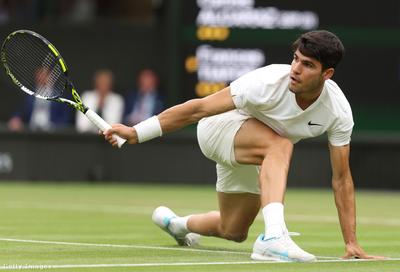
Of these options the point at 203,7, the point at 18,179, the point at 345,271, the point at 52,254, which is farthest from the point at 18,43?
the point at 18,179

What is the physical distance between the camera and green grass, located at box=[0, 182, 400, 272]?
8.03 m

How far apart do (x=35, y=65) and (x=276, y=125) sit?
6.74 ft

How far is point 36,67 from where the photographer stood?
9484mm

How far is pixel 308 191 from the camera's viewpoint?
1875cm

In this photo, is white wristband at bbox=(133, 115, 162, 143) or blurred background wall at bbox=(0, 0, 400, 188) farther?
blurred background wall at bbox=(0, 0, 400, 188)

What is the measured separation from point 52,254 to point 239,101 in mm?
1574

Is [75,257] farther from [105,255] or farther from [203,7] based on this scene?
[203,7]

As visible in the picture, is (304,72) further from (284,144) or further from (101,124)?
(101,124)

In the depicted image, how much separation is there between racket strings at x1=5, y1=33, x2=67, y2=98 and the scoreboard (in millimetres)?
8720

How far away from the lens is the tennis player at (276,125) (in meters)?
7.98

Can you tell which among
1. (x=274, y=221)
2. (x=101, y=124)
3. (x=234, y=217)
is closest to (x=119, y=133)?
(x=101, y=124)

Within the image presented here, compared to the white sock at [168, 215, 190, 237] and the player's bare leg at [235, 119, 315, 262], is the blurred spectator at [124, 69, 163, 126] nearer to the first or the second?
the white sock at [168, 215, 190, 237]

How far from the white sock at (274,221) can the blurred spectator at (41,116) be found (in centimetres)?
1196

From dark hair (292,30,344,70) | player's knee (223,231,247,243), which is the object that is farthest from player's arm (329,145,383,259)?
player's knee (223,231,247,243)
